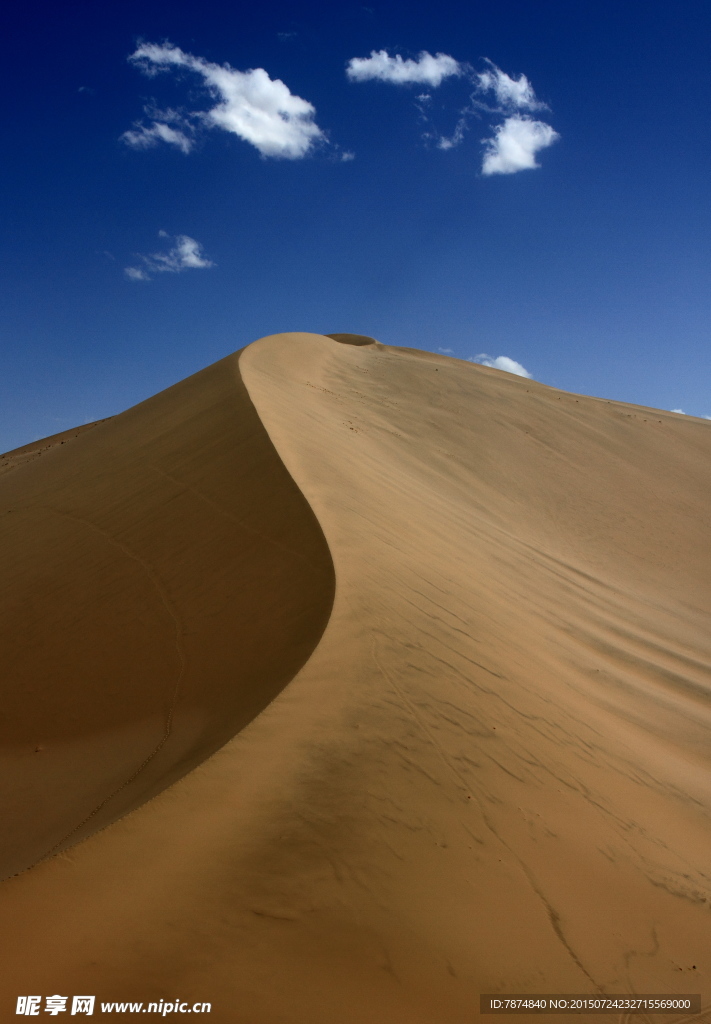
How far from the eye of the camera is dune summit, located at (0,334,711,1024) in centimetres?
279

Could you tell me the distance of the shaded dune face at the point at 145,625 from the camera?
4367 millimetres

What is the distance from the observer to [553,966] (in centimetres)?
291

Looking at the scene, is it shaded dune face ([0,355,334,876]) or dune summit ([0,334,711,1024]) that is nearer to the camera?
dune summit ([0,334,711,1024])

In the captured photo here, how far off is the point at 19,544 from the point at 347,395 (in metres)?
8.52

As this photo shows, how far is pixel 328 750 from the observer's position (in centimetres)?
382

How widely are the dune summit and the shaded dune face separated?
0.03 m

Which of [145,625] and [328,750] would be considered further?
[145,625]

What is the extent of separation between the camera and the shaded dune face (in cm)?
437

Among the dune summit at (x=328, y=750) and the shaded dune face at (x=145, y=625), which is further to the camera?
the shaded dune face at (x=145, y=625)

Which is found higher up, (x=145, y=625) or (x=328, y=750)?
(x=145, y=625)

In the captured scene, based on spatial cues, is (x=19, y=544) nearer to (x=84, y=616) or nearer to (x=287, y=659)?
(x=84, y=616)

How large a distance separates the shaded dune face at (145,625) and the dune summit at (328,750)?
0.10ft

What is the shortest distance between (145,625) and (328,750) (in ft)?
9.09

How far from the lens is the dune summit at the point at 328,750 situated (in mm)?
2793
